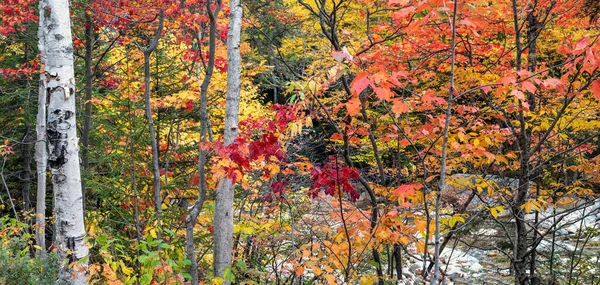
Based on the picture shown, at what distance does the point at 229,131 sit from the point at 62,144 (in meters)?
1.43

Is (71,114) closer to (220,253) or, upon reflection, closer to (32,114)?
(220,253)

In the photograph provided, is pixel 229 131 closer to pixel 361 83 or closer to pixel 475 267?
pixel 361 83

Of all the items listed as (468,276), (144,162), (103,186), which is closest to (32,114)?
(144,162)

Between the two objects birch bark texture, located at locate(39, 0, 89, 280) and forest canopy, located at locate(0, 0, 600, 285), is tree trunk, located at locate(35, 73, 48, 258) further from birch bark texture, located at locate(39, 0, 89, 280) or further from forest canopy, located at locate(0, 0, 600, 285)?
birch bark texture, located at locate(39, 0, 89, 280)

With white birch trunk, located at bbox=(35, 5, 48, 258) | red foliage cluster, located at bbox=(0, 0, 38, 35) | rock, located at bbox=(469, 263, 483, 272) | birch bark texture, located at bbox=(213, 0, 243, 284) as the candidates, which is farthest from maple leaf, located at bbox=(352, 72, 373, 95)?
rock, located at bbox=(469, 263, 483, 272)

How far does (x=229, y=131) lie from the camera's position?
13.5ft

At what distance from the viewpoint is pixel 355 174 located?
3.50 m

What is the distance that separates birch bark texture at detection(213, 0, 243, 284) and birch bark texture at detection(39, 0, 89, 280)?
1.25m

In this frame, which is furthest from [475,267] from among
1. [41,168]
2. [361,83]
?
[41,168]

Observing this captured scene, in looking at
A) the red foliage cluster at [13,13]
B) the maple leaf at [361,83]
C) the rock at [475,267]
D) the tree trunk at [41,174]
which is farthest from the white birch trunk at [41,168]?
the rock at [475,267]

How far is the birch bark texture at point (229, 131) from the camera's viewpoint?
4121mm

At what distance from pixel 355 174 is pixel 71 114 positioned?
2276 mm

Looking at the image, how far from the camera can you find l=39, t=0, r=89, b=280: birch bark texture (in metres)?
3.20

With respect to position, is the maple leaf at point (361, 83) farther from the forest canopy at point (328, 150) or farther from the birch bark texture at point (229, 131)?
the birch bark texture at point (229, 131)
